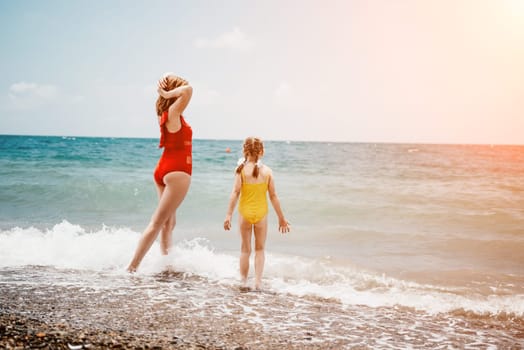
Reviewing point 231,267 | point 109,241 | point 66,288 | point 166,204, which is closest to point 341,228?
point 231,267

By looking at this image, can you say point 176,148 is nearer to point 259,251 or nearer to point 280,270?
point 259,251

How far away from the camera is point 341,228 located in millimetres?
9797

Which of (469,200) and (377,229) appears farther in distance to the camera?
(469,200)

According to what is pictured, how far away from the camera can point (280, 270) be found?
6121 millimetres

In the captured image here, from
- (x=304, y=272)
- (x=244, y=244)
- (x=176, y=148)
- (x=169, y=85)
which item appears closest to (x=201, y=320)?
(x=244, y=244)

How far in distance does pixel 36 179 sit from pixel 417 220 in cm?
1450

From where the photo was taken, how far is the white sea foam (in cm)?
495

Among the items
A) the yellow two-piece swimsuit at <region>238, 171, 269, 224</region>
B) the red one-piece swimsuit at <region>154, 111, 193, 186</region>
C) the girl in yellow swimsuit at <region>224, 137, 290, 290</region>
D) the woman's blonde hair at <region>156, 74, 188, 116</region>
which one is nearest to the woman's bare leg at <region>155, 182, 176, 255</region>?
the red one-piece swimsuit at <region>154, 111, 193, 186</region>

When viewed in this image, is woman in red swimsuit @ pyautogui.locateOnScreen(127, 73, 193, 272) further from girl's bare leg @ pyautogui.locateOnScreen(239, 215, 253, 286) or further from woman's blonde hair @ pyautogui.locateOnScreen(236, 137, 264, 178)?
girl's bare leg @ pyautogui.locateOnScreen(239, 215, 253, 286)

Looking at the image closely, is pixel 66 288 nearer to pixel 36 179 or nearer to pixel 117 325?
pixel 117 325

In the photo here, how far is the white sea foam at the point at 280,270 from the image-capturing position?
4953 mm

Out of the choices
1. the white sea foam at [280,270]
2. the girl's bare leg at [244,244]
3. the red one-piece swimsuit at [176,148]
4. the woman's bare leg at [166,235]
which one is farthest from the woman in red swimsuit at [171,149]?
the white sea foam at [280,270]

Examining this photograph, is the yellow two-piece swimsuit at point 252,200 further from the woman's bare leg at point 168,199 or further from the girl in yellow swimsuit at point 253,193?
the woman's bare leg at point 168,199

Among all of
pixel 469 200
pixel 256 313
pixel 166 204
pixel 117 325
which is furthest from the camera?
pixel 469 200
